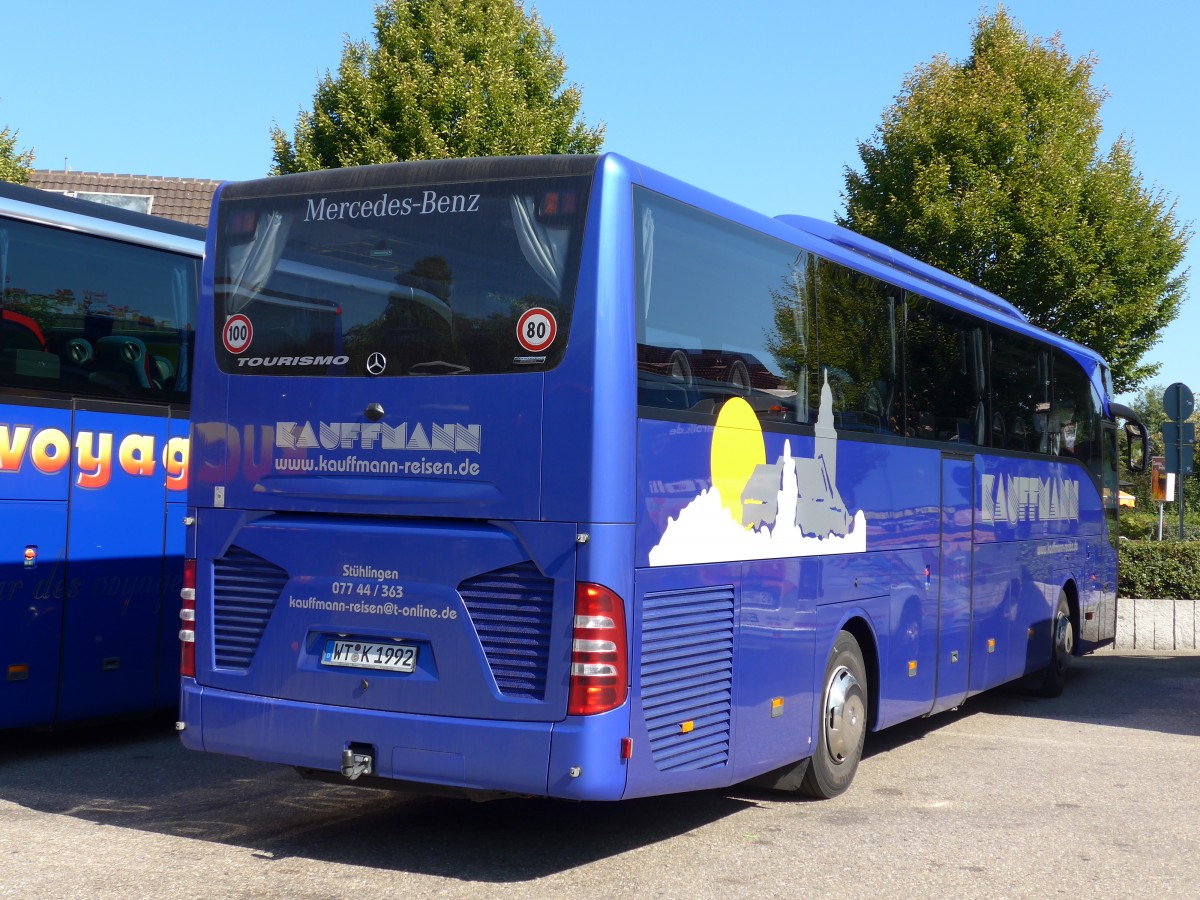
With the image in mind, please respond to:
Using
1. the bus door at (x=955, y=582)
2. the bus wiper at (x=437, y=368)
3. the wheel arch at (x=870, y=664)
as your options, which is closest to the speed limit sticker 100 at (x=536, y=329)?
the bus wiper at (x=437, y=368)

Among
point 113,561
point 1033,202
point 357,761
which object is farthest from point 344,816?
point 1033,202

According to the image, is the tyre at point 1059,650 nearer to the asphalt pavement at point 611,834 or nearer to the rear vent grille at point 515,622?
the asphalt pavement at point 611,834

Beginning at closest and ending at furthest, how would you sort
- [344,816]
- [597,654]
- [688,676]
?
[597,654], [688,676], [344,816]

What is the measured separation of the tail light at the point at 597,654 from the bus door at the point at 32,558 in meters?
4.84

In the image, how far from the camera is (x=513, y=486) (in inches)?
251

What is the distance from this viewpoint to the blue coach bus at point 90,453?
9.39m

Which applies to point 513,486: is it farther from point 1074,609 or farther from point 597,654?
point 1074,609

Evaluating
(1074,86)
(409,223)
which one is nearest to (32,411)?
(409,223)

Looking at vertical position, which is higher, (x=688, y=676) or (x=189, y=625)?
(x=189, y=625)

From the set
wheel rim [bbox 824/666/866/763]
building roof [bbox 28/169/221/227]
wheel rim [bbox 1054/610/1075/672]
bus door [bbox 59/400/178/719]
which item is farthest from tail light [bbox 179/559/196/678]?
building roof [bbox 28/169/221/227]

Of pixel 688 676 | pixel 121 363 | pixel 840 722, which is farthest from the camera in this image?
pixel 121 363

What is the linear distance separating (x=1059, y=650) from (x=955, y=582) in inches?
146

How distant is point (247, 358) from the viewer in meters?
7.18

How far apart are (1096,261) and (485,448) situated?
829 inches
